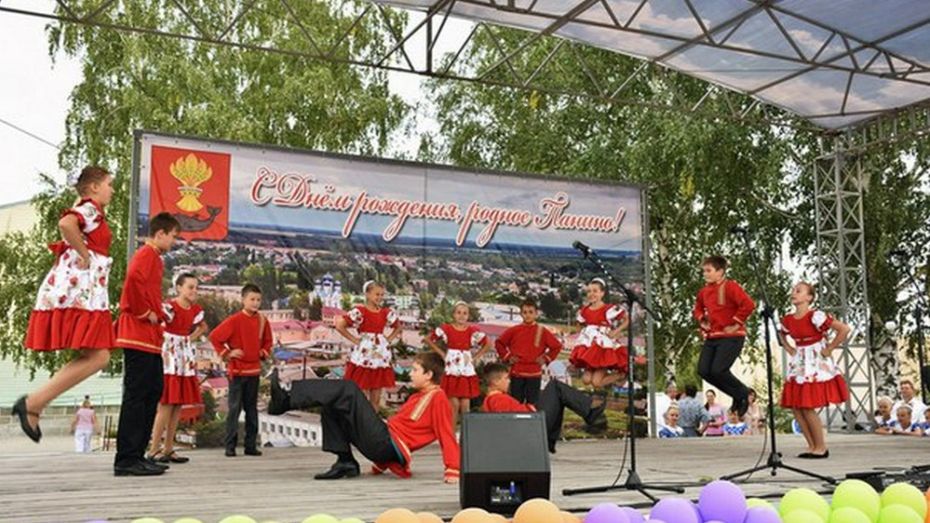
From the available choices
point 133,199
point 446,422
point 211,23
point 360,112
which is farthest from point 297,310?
point 211,23

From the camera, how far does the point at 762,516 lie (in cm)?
302

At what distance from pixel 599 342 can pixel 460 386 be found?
153 centimetres

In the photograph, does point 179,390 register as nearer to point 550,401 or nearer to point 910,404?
point 550,401

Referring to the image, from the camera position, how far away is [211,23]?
16.9 metres

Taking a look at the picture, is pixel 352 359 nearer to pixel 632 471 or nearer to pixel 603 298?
pixel 603 298

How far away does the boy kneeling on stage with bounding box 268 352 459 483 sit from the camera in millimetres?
5430

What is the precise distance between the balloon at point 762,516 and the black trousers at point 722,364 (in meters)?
3.96

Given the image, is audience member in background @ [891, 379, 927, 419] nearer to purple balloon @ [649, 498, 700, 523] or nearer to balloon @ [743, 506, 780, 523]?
balloon @ [743, 506, 780, 523]

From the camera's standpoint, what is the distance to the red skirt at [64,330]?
15.9 feet

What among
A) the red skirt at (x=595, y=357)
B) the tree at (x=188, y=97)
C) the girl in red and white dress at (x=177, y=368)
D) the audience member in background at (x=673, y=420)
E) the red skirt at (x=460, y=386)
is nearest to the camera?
the girl in red and white dress at (x=177, y=368)

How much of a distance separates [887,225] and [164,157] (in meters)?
10.6

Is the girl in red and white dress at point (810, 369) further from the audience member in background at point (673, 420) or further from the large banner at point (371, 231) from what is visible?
the audience member in background at point (673, 420)

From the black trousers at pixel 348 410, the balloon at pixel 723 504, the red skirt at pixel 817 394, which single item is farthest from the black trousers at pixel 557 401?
the balloon at pixel 723 504

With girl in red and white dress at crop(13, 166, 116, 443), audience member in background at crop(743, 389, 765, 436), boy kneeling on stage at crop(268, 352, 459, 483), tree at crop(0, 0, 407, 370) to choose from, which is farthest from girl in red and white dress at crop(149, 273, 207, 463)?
tree at crop(0, 0, 407, 370)
